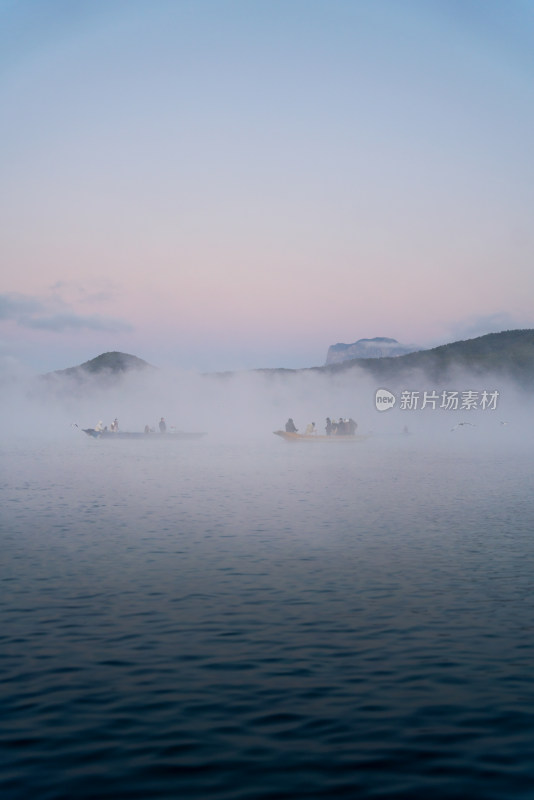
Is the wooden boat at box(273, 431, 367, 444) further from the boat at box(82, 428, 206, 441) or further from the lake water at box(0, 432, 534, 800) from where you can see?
the lake water at box(0, 432, 534, 800)

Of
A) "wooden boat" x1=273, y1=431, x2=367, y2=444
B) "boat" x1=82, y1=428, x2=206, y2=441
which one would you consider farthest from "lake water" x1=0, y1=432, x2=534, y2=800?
"boat" x1=82, y1=428, x2=206, y2=441

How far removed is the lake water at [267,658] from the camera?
1140cm

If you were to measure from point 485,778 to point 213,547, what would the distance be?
19.8 meters

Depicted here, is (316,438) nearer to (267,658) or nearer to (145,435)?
(145,435)

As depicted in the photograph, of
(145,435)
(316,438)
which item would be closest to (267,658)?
(316,438)

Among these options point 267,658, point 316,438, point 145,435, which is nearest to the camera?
point 267,658

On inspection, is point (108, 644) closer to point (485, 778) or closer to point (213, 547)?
point (485, 778)

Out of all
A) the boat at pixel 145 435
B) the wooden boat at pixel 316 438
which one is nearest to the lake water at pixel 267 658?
the wooden boat at pixel 316 438

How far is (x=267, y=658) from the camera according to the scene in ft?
54.3

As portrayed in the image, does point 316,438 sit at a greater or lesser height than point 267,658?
greater

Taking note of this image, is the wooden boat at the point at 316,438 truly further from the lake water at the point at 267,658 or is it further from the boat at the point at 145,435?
the lake water at the point at 267,658

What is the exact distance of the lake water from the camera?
11.4 meters

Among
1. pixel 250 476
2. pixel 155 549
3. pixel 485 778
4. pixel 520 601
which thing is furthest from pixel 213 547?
pixel 250 476

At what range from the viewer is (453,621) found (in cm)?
1952
